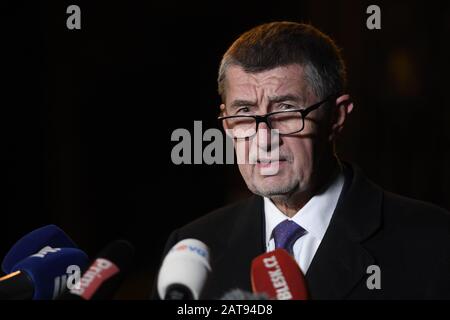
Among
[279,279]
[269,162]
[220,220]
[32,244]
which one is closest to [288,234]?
[269,162]

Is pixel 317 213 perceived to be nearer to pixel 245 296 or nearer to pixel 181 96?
pixel 245 296

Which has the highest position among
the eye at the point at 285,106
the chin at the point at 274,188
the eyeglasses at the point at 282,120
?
the eye at the point at 285,106

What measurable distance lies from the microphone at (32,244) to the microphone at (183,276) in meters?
0.45

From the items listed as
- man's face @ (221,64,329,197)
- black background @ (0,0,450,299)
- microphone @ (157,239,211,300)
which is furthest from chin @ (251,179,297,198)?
black background @ (0,0,450,299)

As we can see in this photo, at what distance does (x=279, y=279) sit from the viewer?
98 centimetres

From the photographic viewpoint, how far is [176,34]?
366 centimetres

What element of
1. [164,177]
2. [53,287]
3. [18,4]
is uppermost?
[18,4]

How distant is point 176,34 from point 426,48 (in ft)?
4.80

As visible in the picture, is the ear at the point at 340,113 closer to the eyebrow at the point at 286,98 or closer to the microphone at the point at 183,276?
the eyebrow at the point at 286,98

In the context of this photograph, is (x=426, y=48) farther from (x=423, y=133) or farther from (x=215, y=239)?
(x=215, y=239)

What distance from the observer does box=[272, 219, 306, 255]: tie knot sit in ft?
4.75

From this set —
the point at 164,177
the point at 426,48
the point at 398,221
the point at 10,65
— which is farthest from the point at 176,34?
the point at 398,221

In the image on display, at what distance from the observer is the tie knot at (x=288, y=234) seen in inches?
57.0

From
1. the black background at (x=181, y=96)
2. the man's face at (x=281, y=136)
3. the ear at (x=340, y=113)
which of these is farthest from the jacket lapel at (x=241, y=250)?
the black background at (x=181, y=96)
